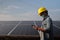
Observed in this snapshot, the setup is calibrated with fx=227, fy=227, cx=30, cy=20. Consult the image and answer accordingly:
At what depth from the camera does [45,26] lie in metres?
8.74

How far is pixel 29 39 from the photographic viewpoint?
10789 millimetres

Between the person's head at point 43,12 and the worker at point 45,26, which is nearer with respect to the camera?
the worker at point 45,26

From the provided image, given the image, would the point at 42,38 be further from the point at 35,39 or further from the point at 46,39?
the point at 35,39

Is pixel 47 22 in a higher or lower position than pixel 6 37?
higher

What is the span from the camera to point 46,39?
8945 millimetres

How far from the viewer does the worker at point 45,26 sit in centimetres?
855

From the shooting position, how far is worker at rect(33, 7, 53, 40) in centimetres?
855

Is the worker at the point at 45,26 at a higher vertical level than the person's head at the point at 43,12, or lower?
lower

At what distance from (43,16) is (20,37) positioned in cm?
241

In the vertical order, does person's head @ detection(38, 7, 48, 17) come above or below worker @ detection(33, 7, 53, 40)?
above

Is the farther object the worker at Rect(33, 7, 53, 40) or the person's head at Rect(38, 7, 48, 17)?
the person's head at Rect(38, 7, 48, 17)

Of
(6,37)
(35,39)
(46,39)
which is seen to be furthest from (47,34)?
(6,37)

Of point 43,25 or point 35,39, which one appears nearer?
point 43,25

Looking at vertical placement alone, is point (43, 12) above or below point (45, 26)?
above
